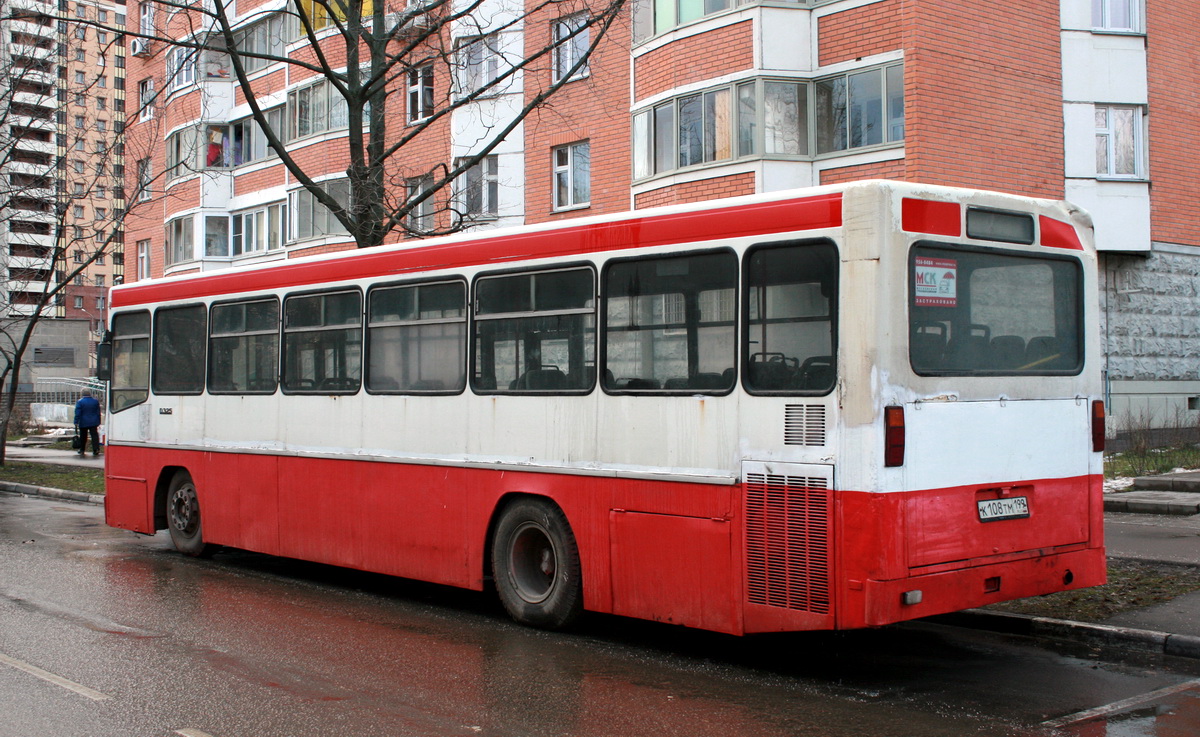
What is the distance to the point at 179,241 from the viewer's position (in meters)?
42.7

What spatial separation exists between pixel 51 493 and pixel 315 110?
1722 cm

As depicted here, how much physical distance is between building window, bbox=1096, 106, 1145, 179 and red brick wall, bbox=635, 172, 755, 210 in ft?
23.7

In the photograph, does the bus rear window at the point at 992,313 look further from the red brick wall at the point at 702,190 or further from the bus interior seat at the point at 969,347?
the red brick wall at the point at 702,190

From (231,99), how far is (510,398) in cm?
3551

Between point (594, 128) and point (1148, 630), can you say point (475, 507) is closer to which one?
point (1148, 630)

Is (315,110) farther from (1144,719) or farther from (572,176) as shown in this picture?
(1144,719)

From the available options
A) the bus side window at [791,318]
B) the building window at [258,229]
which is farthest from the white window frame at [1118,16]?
the building window at [258,229]

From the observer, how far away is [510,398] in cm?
902

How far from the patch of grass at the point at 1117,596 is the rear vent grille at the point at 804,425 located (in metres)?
2.78

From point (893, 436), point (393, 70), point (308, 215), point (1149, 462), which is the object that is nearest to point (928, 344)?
point (893, 436)

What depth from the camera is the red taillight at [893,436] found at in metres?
6.77

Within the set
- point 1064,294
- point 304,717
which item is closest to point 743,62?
point 1064,294

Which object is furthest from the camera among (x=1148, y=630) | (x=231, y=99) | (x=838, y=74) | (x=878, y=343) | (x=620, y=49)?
(x=231, y=99)

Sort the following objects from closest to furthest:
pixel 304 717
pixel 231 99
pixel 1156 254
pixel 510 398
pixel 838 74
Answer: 1. pixel 304 717
2. pixel 510 398
3. pixel 838 74
4. pixel 1156 254
5. pixel 231 99
